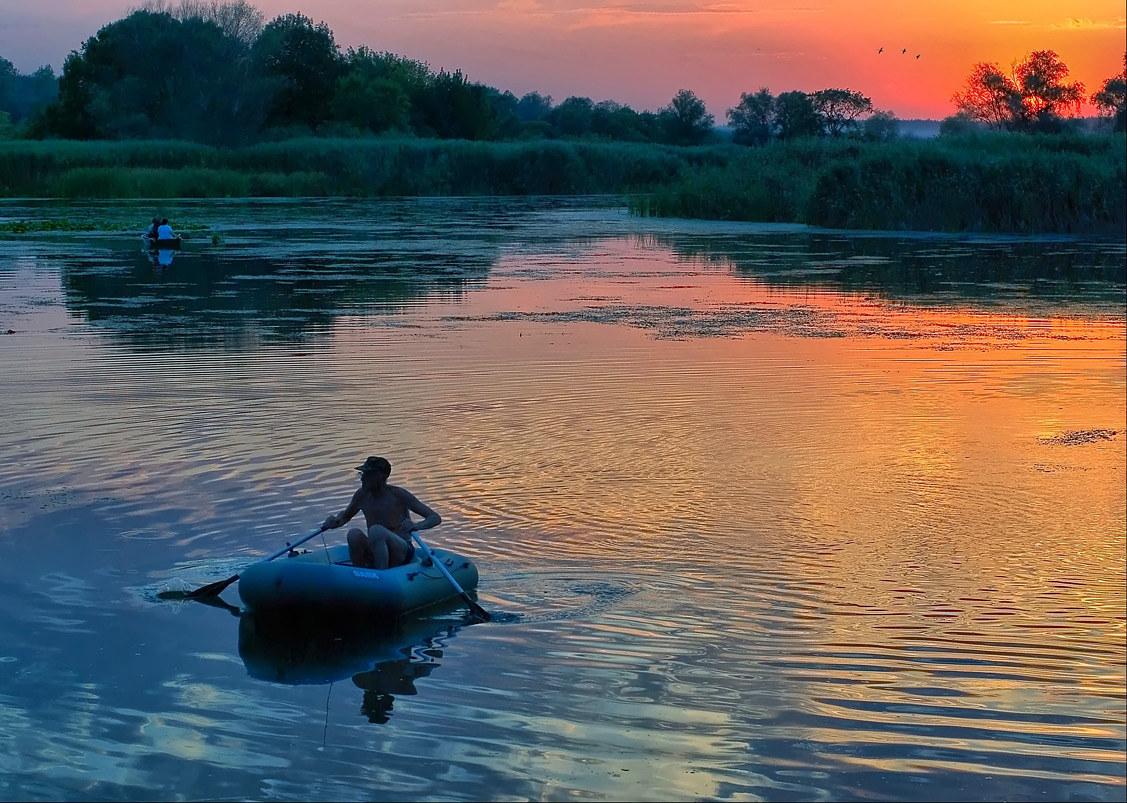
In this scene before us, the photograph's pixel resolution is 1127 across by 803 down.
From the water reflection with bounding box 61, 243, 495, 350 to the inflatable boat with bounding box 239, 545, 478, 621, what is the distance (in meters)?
10.2

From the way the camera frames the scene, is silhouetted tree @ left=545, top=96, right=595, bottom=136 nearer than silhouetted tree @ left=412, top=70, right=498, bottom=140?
No

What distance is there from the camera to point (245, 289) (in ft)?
80.7

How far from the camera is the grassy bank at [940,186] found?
3528 centimetres

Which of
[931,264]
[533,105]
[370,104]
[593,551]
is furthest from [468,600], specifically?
[533,105]

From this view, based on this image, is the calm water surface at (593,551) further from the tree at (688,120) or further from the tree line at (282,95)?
the tree at (688,120)

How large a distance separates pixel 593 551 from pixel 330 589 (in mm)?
1866

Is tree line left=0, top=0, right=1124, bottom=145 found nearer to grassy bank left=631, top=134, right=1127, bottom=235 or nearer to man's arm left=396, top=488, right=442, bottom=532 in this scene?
grassy bank left=631, top=134, right=1127, bottom=235

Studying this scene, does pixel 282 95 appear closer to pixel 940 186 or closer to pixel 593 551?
pixel 940 186

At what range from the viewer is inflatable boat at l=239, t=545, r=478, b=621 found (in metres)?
7.87

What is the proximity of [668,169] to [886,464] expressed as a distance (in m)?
58.2

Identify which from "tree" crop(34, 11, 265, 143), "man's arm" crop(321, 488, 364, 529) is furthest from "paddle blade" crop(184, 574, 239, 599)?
"tree" crop(34, 11, 265, 143)

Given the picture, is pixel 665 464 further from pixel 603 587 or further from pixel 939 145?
pixel 939 145

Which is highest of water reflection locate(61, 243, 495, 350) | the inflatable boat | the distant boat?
the distant boat

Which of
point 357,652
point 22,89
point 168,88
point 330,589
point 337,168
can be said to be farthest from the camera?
point 22,89
